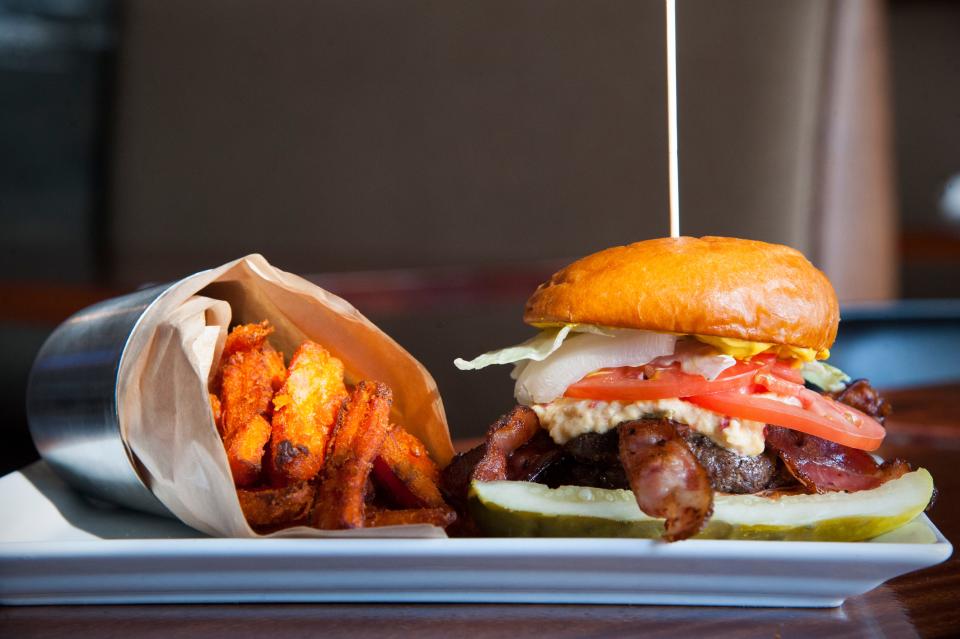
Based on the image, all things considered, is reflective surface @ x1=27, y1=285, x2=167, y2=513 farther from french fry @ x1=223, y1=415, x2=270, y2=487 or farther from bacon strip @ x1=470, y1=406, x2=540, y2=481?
bacon strip @ x1=470, y1=406, x2=540, y2=481

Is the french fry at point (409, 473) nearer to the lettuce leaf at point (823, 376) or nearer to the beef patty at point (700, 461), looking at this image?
the beef patty at point (700, 461)

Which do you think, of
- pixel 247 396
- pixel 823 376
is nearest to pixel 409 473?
pixel 247 396

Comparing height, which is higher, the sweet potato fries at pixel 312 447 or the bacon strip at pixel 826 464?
the sweet potato fries at pixel 312 447

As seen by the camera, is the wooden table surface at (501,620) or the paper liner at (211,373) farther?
the paper liner at (211,373)

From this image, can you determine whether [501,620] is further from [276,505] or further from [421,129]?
[421,129]

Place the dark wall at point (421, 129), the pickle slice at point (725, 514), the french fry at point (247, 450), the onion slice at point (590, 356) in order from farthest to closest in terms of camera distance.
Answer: the dark wall at point (421, 129) < the onion slice at point (590, 356) < the french fry at point (247, 450) < the pickle slice at point (725, 514)

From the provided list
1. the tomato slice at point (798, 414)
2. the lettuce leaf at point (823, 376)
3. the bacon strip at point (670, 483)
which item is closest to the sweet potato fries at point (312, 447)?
the bacon strip at point (670, 483)

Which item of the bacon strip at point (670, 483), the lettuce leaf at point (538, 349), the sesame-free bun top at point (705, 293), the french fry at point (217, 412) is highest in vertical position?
the sesame-free bun top at point (705, 293)
